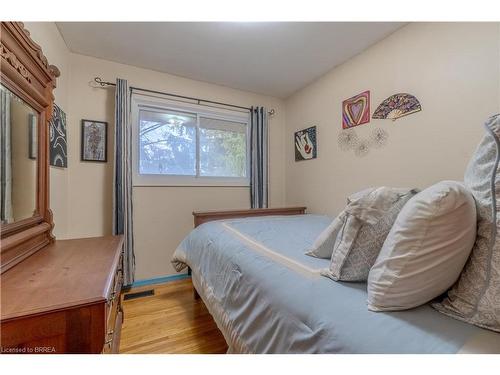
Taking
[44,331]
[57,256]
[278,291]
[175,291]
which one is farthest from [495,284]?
[175,291]

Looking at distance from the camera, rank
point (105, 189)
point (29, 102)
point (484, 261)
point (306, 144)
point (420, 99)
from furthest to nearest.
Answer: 1. point (306, 144)
2. point (105, 189)
3. point (420, 99)
4. point (29, 102)
5. point (484, 261)

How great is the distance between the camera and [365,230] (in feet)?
2.66

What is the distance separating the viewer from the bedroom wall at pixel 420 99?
1.49 meters

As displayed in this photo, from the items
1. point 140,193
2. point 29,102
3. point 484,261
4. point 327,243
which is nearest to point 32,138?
point 29,102

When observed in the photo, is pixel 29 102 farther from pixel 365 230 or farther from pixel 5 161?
pixel 365 230

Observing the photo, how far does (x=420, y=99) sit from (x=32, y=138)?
2544 millimetres

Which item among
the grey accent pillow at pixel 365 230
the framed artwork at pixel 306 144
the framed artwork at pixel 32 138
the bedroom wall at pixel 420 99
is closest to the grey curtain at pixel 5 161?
the framed artwork at pixel 32 138

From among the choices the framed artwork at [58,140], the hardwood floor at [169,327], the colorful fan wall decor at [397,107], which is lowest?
the hardwood floor at [169,327]

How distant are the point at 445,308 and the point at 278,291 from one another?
492 millimetres

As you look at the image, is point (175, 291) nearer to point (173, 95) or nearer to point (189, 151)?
point (189, 151)

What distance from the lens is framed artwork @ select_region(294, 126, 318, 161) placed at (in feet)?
9.20

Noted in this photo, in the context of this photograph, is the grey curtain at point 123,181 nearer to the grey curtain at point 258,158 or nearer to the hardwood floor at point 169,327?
the hardwood floor at point 169,327

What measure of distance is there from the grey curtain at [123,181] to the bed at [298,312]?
1.13 m

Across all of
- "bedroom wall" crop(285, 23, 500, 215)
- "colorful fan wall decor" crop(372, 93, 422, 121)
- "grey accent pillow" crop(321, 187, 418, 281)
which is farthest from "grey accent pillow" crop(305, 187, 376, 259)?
"colorful fan wall decor" crop(372, 93, 422, 121)
